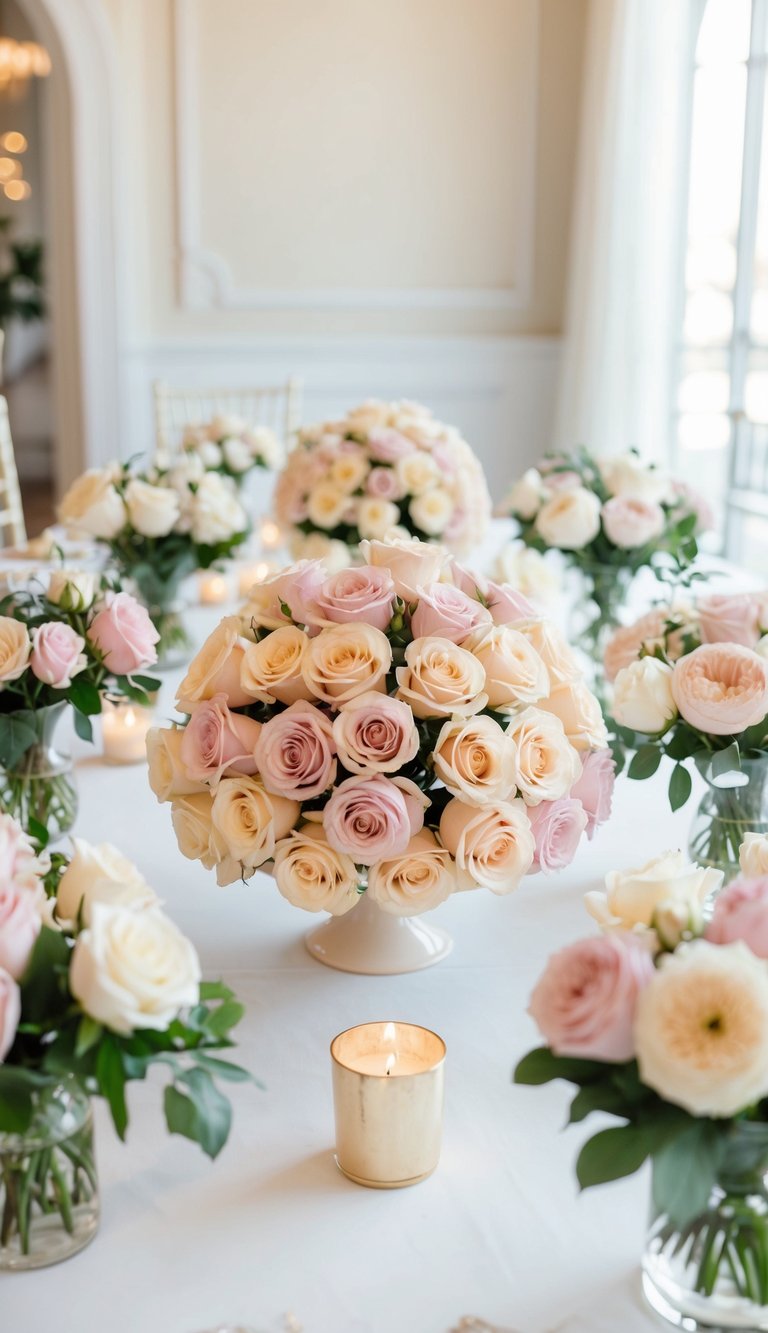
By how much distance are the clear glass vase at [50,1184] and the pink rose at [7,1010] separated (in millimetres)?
43

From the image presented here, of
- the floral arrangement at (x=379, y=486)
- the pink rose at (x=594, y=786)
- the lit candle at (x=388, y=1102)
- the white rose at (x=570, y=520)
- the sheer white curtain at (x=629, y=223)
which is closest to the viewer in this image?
the lit candle at (x=388, y=1102)

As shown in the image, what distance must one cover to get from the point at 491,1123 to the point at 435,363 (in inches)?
156

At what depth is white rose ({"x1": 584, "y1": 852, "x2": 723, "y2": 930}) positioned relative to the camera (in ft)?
2.59

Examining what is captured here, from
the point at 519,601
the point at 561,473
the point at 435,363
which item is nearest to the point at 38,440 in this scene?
the point at 435,363

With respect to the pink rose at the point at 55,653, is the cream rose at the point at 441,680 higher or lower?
higher

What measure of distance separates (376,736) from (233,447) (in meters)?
1.69

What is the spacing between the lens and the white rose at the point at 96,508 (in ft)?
6.64

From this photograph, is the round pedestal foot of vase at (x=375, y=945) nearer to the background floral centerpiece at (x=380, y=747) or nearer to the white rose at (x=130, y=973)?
the background floral centerpiece at (x=380, y=747)

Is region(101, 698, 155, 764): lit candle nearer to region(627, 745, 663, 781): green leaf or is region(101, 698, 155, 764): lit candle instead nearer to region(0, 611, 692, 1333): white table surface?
region(0, 611, 692, 1333): white table surface

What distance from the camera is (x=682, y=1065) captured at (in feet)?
2.14

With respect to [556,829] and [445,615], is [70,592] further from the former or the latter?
[556,829]

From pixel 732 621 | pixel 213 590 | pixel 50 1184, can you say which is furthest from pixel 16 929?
pixel 213 590

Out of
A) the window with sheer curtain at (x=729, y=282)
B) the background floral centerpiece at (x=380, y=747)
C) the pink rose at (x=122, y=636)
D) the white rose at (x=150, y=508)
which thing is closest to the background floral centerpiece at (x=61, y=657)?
the pink rose at (x=122, y=636)

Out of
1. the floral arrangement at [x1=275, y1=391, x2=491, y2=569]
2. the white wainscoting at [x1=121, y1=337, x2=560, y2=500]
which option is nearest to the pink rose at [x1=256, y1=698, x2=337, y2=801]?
the floral arrangement at [x1=275, y1=391, x2=491, y2=569]
